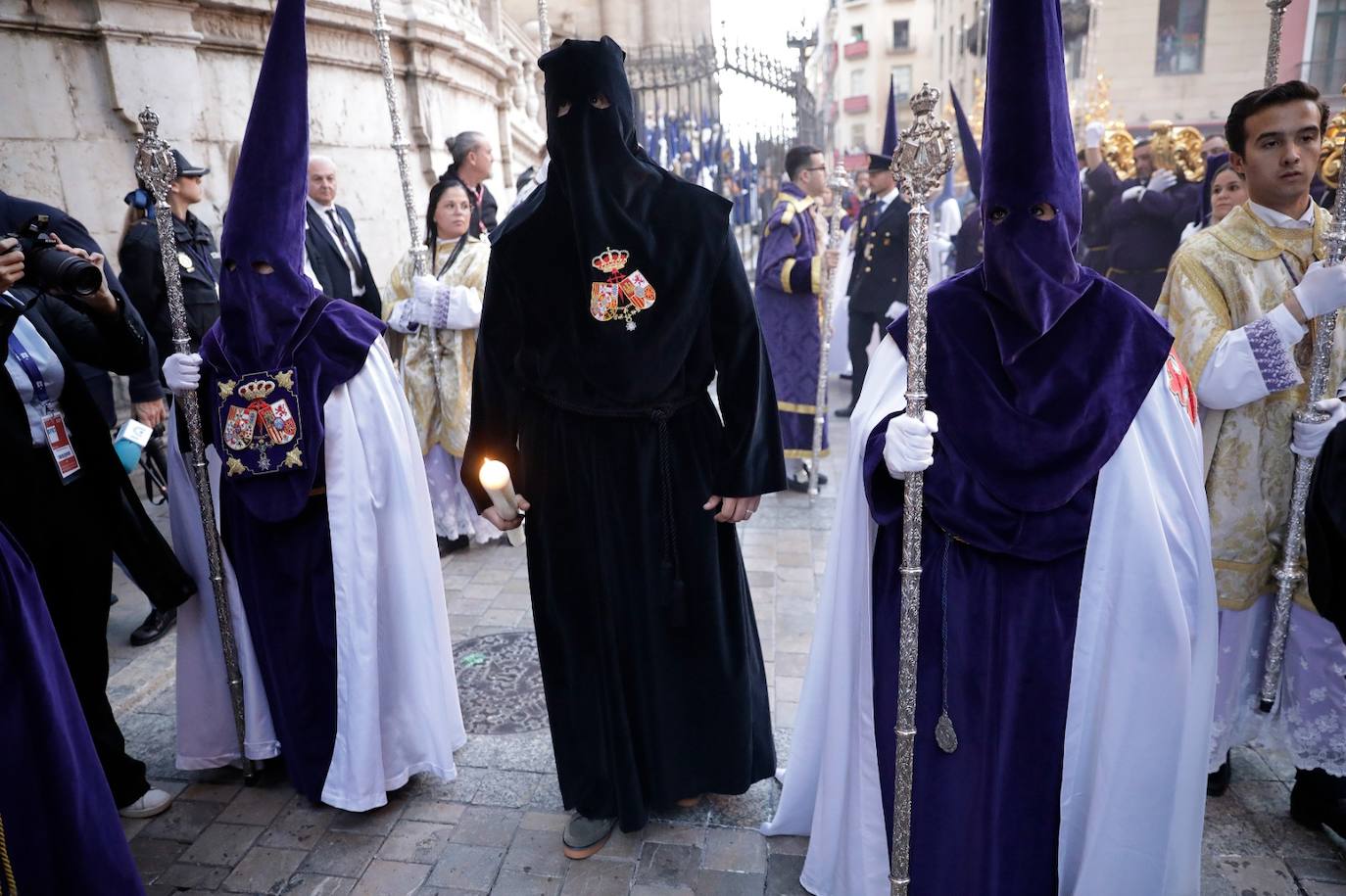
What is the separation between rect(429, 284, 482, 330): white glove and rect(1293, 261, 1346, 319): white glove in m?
3.91

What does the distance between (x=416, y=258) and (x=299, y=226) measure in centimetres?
207

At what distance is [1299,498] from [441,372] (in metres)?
4.32

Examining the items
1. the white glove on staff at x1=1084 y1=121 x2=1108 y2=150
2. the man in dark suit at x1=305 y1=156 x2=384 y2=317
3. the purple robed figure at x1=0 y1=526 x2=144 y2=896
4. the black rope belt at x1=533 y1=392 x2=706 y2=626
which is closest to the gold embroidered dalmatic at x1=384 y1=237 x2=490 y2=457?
the man in dark suit at x1=305 y1=156 x2=384 y2=317

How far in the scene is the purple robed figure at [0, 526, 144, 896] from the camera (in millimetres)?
1994

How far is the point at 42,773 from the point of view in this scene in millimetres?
2061

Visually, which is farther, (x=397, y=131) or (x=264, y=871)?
(x=397, y=131)

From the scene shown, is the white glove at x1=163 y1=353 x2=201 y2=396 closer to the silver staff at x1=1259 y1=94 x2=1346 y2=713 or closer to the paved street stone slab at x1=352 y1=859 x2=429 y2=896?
the paved street stone slab at x1=352 y1=859 x2=429 y2=896

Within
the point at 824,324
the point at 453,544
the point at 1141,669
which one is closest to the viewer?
the point at 1141,669

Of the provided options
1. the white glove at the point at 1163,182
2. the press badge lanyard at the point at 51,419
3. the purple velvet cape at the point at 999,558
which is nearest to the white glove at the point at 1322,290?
the purple velvet cape at the point at 999,558

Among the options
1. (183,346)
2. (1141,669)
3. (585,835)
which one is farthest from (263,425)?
(1141,669)

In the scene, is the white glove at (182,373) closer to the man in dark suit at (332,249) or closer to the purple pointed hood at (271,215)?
the purple pointed hood at (271,215)

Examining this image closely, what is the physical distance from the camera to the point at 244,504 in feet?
9.57

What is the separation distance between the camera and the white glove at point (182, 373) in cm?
287

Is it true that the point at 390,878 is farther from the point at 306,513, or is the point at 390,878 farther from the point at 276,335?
the point at 276,335
